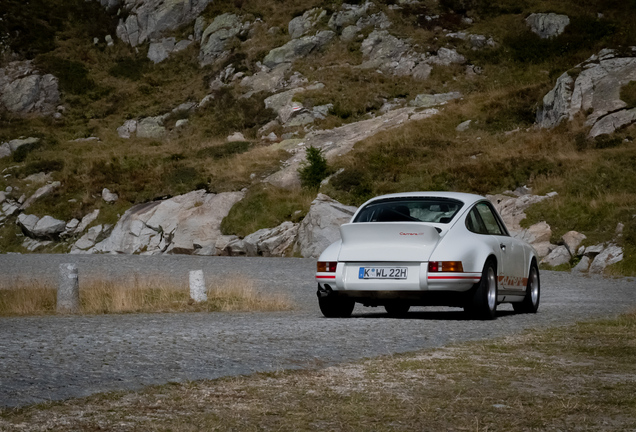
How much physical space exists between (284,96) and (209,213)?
62.4 ft

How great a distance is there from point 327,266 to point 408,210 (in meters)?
1.37

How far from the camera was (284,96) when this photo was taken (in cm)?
5178

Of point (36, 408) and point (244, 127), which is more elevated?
point (244, 127)

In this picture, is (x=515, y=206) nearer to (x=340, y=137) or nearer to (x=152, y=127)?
(x=340, y=137)

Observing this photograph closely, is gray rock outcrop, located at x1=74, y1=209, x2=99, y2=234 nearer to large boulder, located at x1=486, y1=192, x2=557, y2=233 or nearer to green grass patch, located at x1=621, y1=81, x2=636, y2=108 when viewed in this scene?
large boulder, located at x1=486, y1=192, x2=557, y2=233

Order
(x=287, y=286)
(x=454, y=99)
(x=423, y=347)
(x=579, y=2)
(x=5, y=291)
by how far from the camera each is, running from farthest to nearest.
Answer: (x=579, y=2), (x=454, y=99), (x=287, y=286), (x=5, y=291), (x=423, y=347)

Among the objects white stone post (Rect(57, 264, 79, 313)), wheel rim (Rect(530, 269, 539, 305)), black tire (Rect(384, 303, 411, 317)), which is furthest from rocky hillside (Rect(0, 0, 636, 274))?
white stone post (Rect(57, 264, 79, 313))

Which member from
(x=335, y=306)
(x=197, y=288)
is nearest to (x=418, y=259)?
(x=335, y=306)

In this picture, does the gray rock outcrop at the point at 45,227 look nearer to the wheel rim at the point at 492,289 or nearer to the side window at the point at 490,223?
the side window at the point at 490,223

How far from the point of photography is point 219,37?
64250 mm

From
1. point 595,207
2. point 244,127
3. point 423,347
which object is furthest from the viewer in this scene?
point 244,127

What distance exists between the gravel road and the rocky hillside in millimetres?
11640

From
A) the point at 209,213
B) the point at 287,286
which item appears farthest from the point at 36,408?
the point at 209,213

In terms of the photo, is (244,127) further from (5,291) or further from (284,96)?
(5,291)
